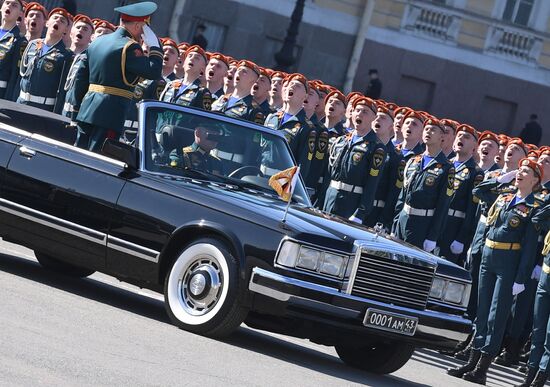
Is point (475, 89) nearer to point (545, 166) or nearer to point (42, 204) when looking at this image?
point (545, 166)

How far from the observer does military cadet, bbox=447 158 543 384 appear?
46.8ft

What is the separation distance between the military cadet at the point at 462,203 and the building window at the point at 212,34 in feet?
69.9

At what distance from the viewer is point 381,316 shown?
11641 millimetres

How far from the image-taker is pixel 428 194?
1742 cm

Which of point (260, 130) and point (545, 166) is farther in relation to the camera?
point (545, 166)

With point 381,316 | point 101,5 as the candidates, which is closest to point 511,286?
point 381,316

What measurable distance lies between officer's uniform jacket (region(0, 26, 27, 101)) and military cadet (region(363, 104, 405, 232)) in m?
4.35

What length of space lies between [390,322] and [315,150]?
650cm

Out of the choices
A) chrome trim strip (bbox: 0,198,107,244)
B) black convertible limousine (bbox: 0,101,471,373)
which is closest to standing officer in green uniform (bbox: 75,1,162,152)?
black convertible limousine (bbox: 0,101,471,373)

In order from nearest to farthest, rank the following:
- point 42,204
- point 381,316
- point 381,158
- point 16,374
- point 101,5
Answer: point 16,374, point 381,316, point 42,204, point 381,158, point 101,5

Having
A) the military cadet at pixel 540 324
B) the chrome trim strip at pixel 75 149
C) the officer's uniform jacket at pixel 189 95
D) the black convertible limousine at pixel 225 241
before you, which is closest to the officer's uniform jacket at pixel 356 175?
the officer's uniform jacket at pixel 189 95

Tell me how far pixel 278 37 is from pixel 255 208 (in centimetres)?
2806

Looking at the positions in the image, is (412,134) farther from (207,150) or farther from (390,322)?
(390,322)

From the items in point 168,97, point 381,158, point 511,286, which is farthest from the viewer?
point 168,97
